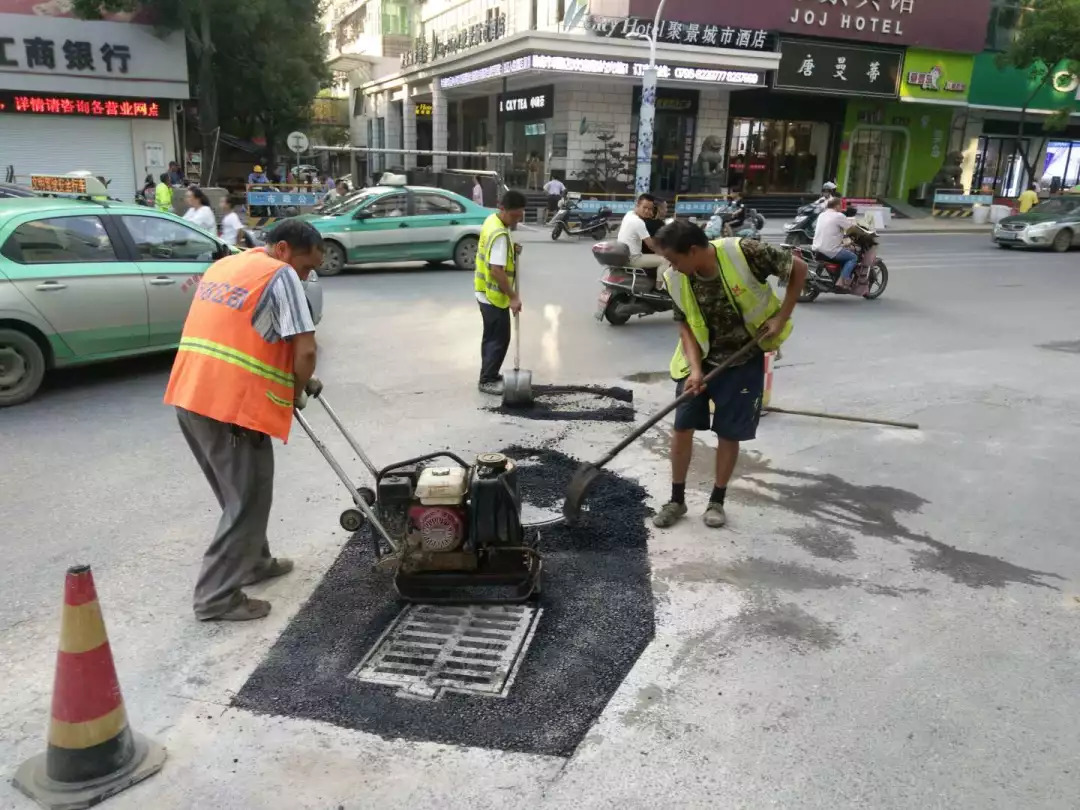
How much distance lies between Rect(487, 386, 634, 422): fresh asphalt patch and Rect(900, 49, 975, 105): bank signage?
29.3m

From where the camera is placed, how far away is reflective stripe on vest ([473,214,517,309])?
673cm

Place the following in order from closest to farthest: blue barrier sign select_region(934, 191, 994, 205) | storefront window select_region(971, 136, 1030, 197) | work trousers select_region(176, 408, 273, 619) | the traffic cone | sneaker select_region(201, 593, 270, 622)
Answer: the traffic cone, work trousers select_region(176, 408, 273, 619), sneaker select_region(201, 593, 270, 622), blue barrier sign select_region(934, 191, 994, 205), storefront window select_region(971, 136, 1030, 197)

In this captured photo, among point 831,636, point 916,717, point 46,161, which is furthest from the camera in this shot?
point 46,161

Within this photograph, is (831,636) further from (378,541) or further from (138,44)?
(138,44)

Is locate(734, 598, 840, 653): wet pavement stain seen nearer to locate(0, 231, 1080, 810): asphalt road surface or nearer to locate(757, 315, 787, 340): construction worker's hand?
locate(0, 231, 1080, 810): asphalt road surface

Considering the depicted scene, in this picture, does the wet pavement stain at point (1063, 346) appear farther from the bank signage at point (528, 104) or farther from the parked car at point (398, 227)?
the bank signage at point (528, 104)

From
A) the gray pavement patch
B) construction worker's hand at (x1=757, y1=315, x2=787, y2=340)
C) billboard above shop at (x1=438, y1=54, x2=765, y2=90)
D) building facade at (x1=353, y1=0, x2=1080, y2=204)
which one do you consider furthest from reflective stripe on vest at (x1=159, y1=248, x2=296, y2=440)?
billboard above shop at (x1=438, y1=54, x2=765, y2=90)

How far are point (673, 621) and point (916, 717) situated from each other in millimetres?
1029

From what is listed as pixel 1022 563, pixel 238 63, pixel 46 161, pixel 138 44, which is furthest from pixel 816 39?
pixel 1022 563

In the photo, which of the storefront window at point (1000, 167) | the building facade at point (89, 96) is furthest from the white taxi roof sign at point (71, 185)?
the storefront window at point (1000, 167)

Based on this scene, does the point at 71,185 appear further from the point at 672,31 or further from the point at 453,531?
the point at 672,31

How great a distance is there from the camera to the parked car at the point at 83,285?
20.8 ft

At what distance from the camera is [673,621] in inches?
141

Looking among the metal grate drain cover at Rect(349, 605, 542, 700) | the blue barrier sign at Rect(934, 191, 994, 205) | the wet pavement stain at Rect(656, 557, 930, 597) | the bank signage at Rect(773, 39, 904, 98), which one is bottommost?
the metal grate drain cover at Rect(349, 605, 542, 700)
